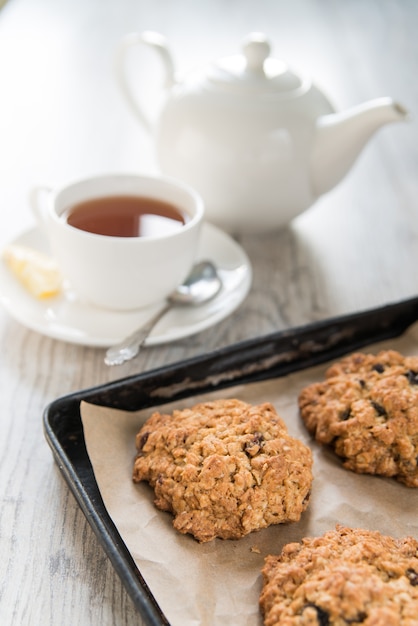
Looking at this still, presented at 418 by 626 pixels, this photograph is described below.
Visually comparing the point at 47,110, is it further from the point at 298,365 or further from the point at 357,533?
the point at 357,533

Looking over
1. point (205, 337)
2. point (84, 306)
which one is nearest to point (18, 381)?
point (84, 306)

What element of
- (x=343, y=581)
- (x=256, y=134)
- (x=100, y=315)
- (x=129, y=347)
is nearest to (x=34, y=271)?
(x=100, y=315)

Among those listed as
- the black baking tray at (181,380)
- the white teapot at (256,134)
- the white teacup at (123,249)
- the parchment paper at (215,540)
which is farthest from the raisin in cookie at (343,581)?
the white teapot at (256,134)

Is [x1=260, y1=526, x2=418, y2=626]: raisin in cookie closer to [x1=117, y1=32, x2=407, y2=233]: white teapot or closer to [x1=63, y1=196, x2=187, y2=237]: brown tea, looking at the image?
[x1=63, y1=196, x2=187, y2=237]: brown tea

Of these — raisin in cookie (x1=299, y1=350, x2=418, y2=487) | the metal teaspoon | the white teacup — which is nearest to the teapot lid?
the white teacup

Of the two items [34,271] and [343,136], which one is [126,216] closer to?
[34,271]

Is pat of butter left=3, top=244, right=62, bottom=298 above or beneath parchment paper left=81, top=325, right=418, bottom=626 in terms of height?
above

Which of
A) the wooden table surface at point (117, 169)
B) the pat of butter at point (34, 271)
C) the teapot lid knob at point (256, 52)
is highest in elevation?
the teapot lid knob at point (256, 52)

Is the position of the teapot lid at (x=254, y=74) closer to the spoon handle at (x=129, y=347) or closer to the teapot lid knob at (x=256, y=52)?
the teapot lid knob at (x=256, y=52)
